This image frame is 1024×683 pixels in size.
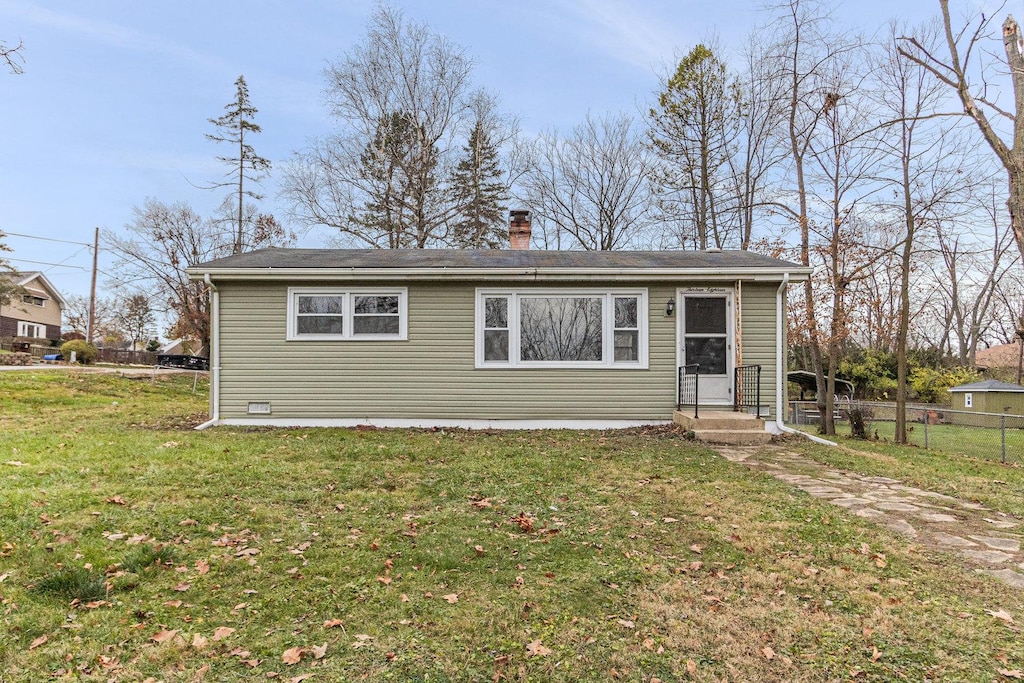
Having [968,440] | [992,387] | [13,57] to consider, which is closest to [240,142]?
[13,57]

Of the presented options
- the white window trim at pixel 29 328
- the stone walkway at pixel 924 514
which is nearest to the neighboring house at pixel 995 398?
the stone walkway at pixel 924 514

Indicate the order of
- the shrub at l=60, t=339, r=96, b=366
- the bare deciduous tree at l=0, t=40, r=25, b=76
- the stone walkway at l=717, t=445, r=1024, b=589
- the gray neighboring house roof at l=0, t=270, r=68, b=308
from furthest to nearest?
the gray neighboring house roof at l=0, t=270, r=68, b=308, the shrub at l=60, t=339, r=96, b=366, the bare deciduous tree at l=0, t=40, r=25, b=76, the stone walkway at l=717, t=445, r=1024, b=589

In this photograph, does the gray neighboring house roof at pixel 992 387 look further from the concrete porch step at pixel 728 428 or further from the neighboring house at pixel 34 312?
the neighboring house at pixel 34 312

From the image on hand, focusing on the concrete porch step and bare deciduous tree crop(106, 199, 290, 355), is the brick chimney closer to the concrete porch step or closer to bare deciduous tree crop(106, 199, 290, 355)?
the concrete porch step

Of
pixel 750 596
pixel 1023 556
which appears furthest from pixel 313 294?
pixel 1023 556

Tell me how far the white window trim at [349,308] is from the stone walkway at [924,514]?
5504 millimetres

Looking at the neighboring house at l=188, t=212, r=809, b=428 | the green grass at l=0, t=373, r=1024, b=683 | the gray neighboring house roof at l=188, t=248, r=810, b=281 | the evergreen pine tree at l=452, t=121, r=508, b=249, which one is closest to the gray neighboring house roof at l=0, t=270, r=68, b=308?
the evergreen pine tree at l=452, t=121, r=508, b=249

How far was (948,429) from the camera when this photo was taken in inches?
665

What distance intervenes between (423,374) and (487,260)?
233 cm

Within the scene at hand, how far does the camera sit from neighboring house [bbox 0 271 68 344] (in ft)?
114

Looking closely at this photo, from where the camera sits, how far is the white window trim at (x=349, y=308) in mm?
9250

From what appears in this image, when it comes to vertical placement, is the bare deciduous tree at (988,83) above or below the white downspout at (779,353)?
above

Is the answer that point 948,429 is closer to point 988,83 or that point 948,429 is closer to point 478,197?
point 988,83

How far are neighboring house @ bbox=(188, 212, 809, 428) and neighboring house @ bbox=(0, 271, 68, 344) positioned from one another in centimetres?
3344
